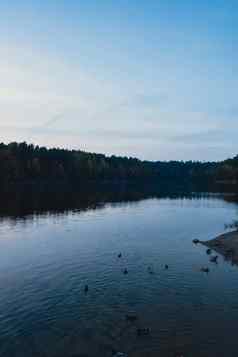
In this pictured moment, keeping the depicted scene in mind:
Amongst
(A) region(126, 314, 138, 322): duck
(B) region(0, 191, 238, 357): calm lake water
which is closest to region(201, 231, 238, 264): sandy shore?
(B) region(0, 191, 238, 357): calm lake water

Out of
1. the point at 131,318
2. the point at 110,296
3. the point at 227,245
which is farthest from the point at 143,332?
the point at 227,245

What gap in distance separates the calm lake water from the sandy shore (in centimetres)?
245

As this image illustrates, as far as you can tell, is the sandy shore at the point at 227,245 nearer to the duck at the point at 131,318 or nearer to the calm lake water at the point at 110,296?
the calm lake water at the point at 110,296

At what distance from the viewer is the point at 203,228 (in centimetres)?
7488

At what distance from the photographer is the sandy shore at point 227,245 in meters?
49.6

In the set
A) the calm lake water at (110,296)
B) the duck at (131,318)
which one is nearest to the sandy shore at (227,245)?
the calm lake water at (110,296)

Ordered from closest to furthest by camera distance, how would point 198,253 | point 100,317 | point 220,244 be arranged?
point 100,317 < point 198,253 < point 220,244

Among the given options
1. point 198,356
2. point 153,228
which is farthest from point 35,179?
point 198,356

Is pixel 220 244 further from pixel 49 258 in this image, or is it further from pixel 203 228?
pixel 49 258

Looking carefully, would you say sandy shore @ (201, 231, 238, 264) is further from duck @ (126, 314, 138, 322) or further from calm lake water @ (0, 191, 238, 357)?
duck @ (126, 314, 138, 322)

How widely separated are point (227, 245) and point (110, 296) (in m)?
27.1

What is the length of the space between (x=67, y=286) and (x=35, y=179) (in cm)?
16902

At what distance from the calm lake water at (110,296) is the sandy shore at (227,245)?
245 cm

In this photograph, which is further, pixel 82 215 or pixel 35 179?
pixel 35 179
